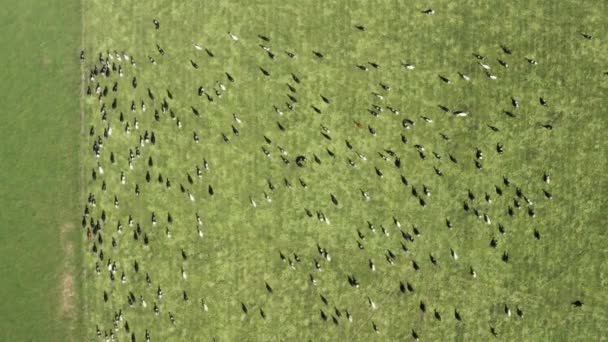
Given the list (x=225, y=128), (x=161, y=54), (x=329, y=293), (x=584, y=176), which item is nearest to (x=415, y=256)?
(x=329, y=293)

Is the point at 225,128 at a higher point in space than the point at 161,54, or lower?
lower

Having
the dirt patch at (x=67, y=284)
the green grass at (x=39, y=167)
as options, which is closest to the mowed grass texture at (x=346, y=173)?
the dirt patch at (x=67, y=284)

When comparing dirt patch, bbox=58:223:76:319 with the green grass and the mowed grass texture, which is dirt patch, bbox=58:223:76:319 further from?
the mowed grass texture

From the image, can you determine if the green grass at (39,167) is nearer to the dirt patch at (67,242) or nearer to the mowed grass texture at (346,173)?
the dirt patch at (67,242)

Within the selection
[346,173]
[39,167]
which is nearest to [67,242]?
[39,167]

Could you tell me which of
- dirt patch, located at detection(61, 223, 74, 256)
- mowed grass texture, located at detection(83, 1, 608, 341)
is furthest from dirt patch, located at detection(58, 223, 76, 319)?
mowed grass texture, located at detection(83, 1, 608, 341)

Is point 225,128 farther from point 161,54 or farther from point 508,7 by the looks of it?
point 508,7
